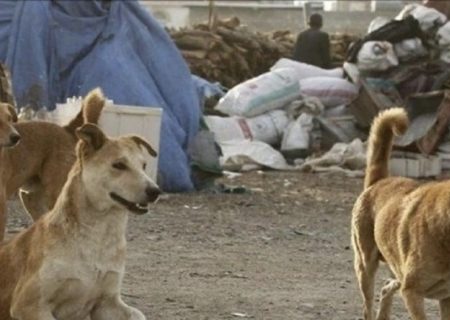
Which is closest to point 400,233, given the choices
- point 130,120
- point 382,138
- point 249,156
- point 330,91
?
point 382,138

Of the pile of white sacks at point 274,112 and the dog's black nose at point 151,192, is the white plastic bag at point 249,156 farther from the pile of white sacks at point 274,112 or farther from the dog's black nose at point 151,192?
the dog's black nose at point 151,192

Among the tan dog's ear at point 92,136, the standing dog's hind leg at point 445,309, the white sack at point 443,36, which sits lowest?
the white sack at point 443,36

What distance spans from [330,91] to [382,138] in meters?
11.5

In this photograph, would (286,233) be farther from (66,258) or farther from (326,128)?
(326,128)

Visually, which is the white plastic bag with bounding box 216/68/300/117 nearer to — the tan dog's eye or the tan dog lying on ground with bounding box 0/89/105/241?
the tan dog lying on ground with bounding box 0/89/105/241

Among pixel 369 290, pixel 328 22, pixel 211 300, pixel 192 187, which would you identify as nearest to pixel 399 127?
pixel 369 290

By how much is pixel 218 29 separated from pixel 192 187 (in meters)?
8.10

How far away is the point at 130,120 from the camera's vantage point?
14273mm

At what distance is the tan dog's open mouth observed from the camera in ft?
23.0

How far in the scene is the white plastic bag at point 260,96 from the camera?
19266 millimetres

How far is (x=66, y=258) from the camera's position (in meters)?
7.10

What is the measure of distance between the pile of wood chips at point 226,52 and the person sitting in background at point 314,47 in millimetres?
666

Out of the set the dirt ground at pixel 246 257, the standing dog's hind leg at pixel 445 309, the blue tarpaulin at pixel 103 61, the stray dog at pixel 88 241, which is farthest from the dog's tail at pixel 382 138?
the blue tarpaulin at pixel 103 61

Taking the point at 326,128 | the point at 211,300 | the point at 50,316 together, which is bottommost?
the point at 326,128
